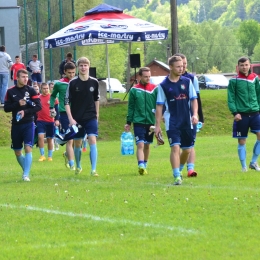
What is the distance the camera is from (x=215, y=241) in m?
7.80

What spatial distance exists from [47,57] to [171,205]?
41.8m

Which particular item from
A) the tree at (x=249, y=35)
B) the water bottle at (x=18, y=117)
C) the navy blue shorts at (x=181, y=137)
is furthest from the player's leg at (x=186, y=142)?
the tree at (x=249, y=35)

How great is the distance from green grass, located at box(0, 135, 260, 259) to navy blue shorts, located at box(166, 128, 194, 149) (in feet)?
1.91

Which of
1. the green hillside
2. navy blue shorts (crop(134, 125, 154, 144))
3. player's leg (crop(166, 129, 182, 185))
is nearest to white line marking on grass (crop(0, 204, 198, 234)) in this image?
player's leg (crop(166, 129, 182, 185))

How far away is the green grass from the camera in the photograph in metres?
7.61

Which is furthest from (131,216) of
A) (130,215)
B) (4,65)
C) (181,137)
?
(4,65)

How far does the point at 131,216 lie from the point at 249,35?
177 m

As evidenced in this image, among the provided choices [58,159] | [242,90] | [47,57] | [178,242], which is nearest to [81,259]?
[178,242]

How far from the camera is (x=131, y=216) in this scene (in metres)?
9.42

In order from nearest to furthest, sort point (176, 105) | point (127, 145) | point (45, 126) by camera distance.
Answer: point (176, 105), point (127, 145), point (45, 126)

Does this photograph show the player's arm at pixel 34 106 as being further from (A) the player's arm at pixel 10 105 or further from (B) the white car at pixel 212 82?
(B) the white car at pixel 212 82

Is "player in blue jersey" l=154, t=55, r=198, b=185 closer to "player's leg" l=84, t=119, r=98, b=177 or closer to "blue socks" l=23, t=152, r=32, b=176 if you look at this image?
"player's leg" l=84, t=119, r=98, b=177

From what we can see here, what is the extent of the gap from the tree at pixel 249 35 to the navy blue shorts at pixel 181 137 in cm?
17102

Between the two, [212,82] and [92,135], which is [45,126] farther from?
[212,82]
